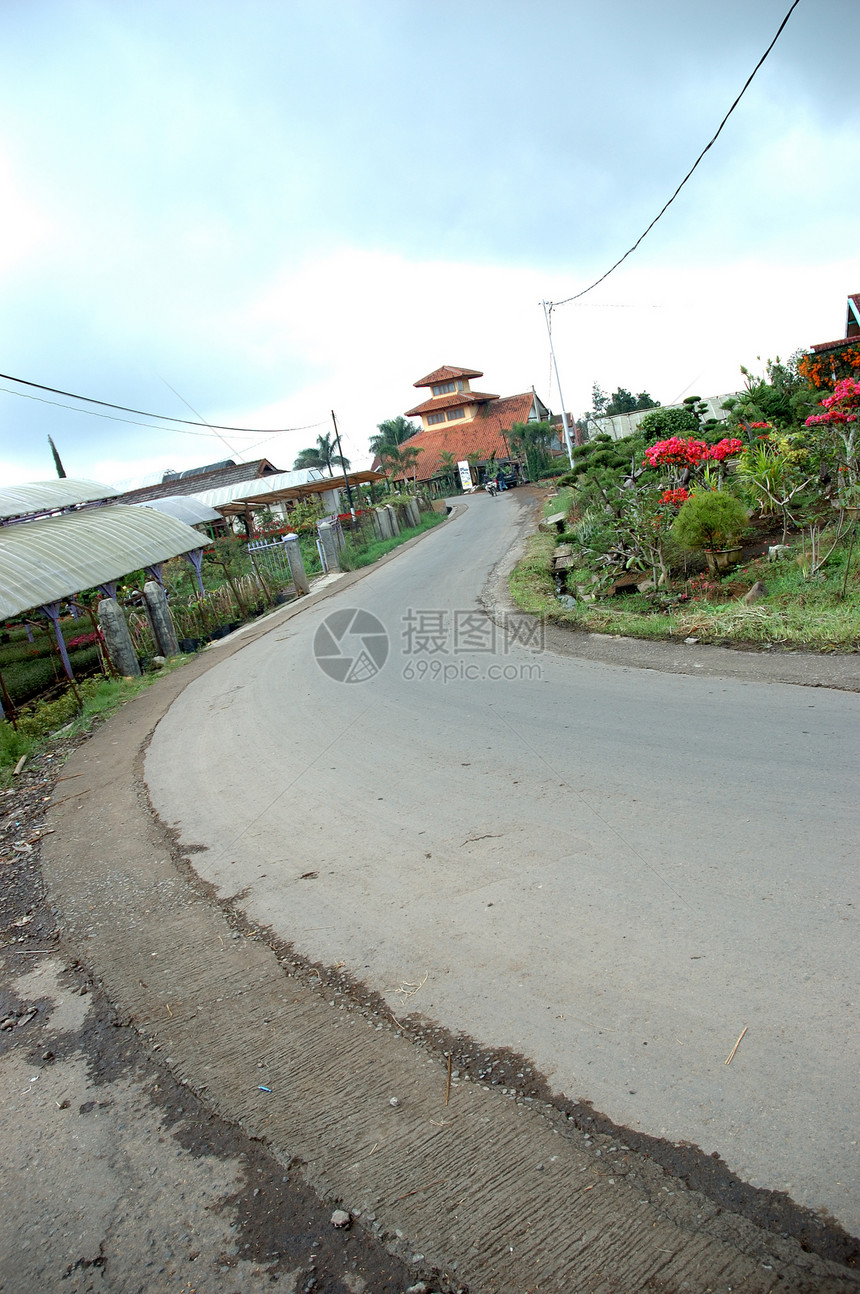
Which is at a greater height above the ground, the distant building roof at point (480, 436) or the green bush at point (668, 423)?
the distant building roof at point (480, 436)

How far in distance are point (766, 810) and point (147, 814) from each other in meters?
4.94

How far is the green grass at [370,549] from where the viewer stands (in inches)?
1005

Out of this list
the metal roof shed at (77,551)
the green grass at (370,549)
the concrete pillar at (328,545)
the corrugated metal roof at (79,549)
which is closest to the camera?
the metal roof shed at (77,551)

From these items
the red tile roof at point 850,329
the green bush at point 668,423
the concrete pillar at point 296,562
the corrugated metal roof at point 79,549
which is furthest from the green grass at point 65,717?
the red tile roof at point 850,329

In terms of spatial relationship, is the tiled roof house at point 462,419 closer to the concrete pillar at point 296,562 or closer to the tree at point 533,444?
the tree at point 533,444

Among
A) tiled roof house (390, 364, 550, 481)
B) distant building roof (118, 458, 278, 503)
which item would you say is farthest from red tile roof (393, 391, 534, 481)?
distant building roof (118, 458, 278, 503)

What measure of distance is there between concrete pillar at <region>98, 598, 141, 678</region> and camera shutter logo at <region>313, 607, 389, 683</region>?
337cm

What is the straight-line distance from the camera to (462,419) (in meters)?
66.9

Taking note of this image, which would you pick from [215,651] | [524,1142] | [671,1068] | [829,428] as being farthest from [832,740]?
[215,651]

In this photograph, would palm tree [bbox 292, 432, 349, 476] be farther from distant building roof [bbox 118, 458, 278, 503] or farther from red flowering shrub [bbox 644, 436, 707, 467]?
red flowering shrub [bbox 644, 436, 707, 467]

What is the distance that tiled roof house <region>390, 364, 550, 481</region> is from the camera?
5969cm

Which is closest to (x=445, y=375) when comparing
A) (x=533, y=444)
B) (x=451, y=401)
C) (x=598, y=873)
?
(x=451, y=401)

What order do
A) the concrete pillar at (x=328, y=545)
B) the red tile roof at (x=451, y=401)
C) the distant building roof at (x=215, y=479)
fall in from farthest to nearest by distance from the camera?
the red tile roof at (x=451, y=401), the distant building roof at (x=215, y=479), the concrete pillar at (x=328, y=545)

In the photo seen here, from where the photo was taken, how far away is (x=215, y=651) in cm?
1561
